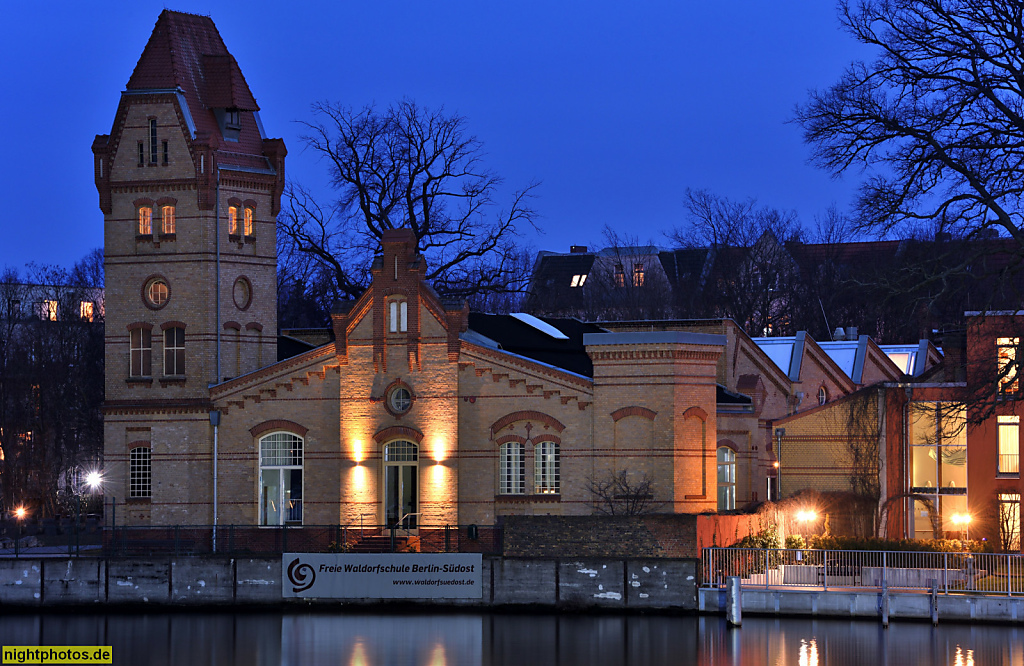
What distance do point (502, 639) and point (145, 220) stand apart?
20019 mm

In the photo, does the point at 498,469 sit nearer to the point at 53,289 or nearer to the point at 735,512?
the point at 735,512

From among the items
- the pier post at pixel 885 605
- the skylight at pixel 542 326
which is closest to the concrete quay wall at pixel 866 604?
the pier post at pixel 885 605

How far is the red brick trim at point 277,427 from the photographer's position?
48.3 meters

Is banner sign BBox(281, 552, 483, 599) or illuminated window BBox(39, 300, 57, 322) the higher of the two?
illuminated window BBox(39, 300, 57, 322)

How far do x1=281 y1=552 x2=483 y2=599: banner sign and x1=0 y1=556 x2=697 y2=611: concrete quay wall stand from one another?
0.23 meters

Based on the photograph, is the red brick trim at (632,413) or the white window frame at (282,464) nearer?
the red brick trim at (632,413)

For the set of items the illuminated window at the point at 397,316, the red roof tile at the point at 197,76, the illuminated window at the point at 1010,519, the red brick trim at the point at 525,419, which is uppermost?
the red roof tile at the point at 197,76

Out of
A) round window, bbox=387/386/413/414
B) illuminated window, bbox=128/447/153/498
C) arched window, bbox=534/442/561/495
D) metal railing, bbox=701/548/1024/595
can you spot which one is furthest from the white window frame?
metal railing, bbox=701/548/1024/595

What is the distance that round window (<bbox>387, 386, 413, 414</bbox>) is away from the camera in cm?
4740

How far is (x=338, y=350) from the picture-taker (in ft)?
157

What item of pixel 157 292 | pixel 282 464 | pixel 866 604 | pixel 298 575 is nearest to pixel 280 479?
pixel 282 464

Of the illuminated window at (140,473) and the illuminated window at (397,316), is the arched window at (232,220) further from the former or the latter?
the illuminated window at (140,473)

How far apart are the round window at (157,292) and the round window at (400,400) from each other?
8238 mm

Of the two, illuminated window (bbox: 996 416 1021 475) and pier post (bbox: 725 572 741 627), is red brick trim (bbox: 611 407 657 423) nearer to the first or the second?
pier post (bbox: 725 572 741 627)
